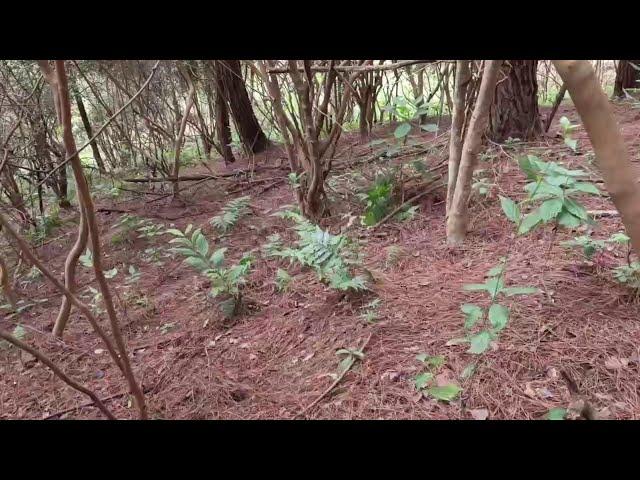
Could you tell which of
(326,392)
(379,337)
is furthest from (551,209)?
(326,392)

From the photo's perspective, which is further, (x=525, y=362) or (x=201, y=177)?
(x=201, y=177)

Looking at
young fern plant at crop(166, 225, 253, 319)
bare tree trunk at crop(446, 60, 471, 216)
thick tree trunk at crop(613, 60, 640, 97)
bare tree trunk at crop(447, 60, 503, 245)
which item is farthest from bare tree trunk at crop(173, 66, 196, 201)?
thick tree trunk at crop(613, 60, 640, 97)

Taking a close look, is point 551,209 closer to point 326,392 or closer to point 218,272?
point 326,392

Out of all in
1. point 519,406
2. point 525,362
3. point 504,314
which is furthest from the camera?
point 525,362

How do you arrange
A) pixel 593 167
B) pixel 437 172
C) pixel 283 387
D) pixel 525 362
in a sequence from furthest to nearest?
1. pixel 437 172
2. pixel 593 167
3. pixel 283 387
4. pixel 525 362

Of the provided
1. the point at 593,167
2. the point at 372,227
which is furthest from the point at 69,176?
the point at 593,167

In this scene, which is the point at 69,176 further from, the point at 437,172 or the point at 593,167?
the point at 593,167

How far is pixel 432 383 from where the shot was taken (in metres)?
1.82

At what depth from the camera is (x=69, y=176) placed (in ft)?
18.6

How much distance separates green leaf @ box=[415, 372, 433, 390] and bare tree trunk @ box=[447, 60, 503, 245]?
1.26 meters

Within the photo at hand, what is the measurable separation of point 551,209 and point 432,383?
0.82 metres

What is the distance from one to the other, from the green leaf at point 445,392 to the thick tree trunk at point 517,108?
3.20 metres

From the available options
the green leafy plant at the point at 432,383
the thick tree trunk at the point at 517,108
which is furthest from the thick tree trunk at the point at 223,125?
the green leafy plant at the point at 432,383
